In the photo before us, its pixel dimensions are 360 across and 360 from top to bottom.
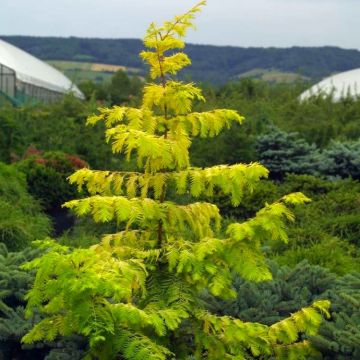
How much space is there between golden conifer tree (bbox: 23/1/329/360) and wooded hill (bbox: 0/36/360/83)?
95.9m

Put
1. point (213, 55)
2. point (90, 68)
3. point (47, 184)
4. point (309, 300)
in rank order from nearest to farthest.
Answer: point (309, 300), point (47, 184), point (90, 68), point (213, 55)

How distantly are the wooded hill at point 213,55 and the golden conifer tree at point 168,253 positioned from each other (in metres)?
95.9

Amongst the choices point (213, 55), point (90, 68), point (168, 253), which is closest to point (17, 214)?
point (168, 253)

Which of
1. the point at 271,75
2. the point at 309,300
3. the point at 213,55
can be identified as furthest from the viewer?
the point at 213,55

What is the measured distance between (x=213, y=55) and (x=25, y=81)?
286 ft

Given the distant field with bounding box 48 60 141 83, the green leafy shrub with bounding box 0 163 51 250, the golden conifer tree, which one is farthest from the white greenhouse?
the distant field with bounding box 48 60 141 83

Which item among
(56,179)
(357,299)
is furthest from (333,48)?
(357,299)

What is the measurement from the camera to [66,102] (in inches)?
834

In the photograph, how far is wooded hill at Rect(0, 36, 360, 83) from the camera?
104 meters

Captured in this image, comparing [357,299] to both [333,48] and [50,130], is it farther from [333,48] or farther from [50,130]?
[333,48]

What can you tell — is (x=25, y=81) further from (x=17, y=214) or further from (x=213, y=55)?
(x=213, y=55)

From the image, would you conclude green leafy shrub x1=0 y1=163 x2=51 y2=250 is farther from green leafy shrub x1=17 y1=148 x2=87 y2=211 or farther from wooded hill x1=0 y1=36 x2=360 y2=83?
wooded hill x1=0 y1=36 x2=360 y2=83

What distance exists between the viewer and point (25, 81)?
100 ft

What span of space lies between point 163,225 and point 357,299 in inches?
74.8
